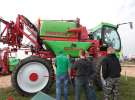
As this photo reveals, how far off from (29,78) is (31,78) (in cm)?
8

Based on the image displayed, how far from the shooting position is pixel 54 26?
17547mm

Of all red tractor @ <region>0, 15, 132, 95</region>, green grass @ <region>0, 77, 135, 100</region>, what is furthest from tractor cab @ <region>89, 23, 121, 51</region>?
green grass @ <region>0, 77, 135, 100</region>

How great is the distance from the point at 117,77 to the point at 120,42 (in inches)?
275

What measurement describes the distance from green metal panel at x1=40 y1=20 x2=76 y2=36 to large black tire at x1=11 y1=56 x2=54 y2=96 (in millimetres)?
1611

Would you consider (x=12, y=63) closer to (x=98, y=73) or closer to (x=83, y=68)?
(x=98, y=73)

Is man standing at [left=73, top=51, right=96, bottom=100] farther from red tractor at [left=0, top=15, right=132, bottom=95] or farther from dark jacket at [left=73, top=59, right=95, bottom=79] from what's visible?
red tractor at [left=0, top=15, right=132, bottom=95]

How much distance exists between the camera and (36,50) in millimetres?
17406

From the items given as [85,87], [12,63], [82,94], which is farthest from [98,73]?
[12,63]

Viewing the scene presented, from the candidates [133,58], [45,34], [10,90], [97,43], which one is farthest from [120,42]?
[133,58]

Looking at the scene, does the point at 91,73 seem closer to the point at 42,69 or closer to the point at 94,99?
the point at 94,99

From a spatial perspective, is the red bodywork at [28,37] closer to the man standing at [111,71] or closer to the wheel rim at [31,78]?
the wheel rim at [31,78]

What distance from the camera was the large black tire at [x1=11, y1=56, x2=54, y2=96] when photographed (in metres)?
16.0

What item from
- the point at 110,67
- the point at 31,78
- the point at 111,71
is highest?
the point at 110,67

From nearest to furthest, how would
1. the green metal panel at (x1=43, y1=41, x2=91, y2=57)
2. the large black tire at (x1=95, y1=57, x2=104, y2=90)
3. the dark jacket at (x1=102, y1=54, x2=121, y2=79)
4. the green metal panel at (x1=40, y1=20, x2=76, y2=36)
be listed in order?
the dark jacket at (x1=102, y1=54, x2=121, y2=79) → the large black tire at (x1=95, y1=57, x2=104, y2=90) → the green metal panel at (x1=43, y1=41, x2=91, y2=57) → the green metal panel at (x1=40, y1=20, x2=76, y2=36)
